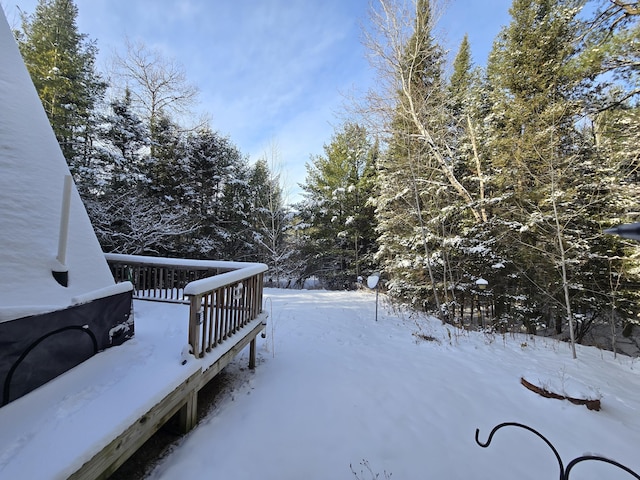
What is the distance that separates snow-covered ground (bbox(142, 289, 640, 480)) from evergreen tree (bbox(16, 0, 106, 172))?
8.60m

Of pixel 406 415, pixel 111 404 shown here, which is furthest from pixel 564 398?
pixel 111 404

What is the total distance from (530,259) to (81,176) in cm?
1313

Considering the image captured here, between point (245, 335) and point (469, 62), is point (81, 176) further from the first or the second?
point (469, 62)

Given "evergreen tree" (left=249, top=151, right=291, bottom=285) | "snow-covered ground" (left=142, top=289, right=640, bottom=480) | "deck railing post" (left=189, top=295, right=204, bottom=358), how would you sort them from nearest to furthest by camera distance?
"snow-covered ground" (left=142, top=289, right=640, bottom=480), "deck railing post" (left=189, top=295, right=204, bottom=358), "evergreen tree" (left=249, top=151, right=291, bottom=285)

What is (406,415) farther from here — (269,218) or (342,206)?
(269,218)

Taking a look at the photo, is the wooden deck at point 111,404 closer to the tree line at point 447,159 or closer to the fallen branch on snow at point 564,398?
the fallen branch on snow at point 564,398

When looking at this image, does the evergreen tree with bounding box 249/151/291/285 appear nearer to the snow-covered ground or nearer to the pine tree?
the snow-covered ground

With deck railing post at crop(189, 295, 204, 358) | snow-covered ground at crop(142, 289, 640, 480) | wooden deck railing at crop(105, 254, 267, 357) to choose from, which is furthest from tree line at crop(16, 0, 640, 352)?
deck railing post at crop(189, 295, 204, 358)

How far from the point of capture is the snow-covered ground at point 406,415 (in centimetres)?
202

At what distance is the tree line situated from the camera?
5477 mm

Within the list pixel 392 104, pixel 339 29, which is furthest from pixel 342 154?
pixel 339 29

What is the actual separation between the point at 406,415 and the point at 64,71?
503 inches

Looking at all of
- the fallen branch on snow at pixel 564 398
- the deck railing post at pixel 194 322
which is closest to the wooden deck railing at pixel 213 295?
the deck railing post at pixel 194 322

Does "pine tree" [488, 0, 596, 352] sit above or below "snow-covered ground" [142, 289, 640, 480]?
above
